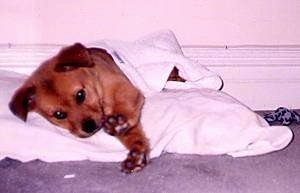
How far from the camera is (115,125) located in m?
1.93

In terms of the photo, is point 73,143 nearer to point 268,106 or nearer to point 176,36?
point 176,36

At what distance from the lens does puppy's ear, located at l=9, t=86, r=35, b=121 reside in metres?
1.95

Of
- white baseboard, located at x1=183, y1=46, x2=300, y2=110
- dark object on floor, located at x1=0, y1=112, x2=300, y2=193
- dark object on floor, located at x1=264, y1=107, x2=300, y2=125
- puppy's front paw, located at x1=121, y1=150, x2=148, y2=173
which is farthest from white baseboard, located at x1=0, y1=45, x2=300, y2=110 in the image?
puppy's front paw, located at x1=121, y1=150, x2=148, y2=173

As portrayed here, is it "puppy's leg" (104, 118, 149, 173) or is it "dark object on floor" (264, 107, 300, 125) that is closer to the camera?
"puppy's leg" (104, 118, 149, 173)

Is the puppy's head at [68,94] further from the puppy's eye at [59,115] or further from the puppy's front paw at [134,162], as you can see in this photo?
the puppy's front paw at [134,162]

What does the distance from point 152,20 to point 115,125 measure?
865mm

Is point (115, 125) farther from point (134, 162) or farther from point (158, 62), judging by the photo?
point (158, 62)

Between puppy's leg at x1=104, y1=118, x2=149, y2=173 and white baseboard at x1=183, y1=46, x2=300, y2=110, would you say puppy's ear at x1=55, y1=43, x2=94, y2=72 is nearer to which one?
puppy's leg at x1=104, y1=118, x2=149, y2=173

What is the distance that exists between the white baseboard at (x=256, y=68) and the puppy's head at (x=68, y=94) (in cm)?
84

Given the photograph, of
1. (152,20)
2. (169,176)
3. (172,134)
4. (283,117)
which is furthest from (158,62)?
(169,176)

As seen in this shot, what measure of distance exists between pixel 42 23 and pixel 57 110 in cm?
77

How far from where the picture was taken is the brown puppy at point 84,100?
1897 millimetres

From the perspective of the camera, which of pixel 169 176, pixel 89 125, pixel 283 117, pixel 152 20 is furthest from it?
pixel 152 20

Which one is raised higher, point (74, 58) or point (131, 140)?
point (74, 58)
